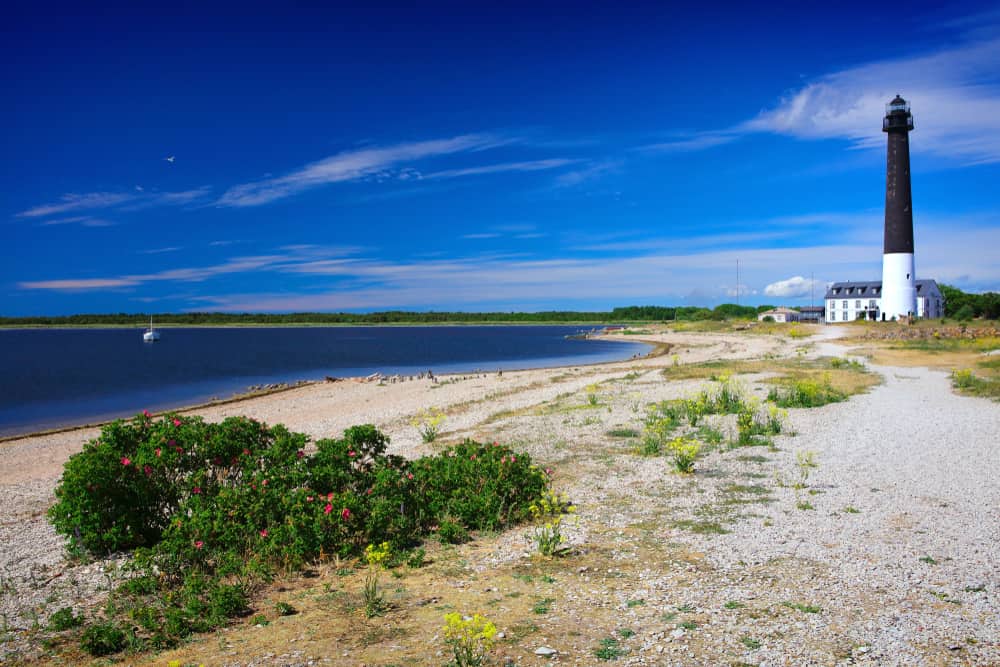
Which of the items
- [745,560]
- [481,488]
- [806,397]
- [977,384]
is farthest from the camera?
[977,384]

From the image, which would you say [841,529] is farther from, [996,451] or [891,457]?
[996,451]

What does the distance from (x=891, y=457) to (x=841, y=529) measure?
5.54 metres

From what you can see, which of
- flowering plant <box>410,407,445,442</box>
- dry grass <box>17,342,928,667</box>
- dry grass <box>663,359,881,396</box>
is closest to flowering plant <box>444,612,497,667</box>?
dry grass <box>17,342,928,667</box>

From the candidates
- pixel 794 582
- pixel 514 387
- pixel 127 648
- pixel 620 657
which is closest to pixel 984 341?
pixel 514 387

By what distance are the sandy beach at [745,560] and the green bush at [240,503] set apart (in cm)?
64

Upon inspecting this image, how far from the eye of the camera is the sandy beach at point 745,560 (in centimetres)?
551

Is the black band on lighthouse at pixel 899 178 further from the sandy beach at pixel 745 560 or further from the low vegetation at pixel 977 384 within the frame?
the sandy beach at pixel 745 560

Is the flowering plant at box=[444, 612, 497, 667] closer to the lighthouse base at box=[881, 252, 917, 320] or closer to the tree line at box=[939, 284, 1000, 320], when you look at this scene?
the lighthouse base at box=[881, 252, 917, 320]

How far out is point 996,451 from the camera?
42.6 feet

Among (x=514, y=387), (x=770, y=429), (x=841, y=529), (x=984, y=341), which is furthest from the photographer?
(x=984, y=341)

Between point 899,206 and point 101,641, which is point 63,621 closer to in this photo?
point 101,641

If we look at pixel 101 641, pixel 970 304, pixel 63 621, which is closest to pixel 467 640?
pixel 101 641

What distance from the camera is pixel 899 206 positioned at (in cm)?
6188

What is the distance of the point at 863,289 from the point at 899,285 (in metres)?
33.5
